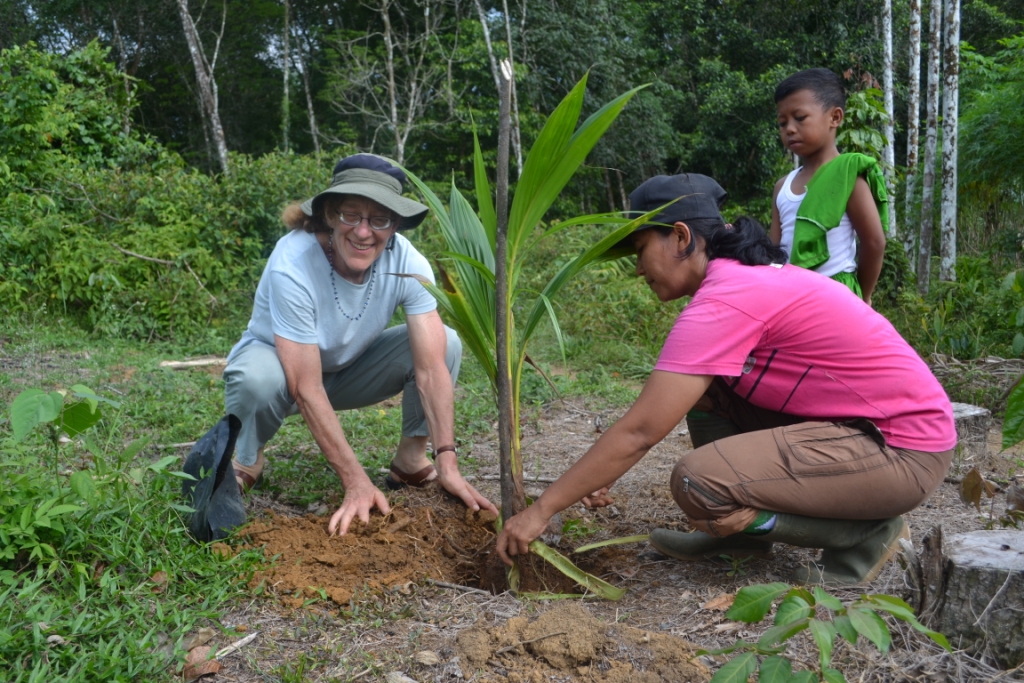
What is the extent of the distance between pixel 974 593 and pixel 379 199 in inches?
77.0

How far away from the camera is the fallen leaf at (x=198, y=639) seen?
2041 millimetres

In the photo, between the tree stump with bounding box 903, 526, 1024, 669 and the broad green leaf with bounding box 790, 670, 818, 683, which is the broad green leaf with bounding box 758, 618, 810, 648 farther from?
the tree stump with bounding box 903, 526, 1024, 669

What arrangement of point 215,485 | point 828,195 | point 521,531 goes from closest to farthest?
point 521,531 < point 215,485 < point 828,195

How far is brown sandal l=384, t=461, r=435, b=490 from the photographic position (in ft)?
10.7

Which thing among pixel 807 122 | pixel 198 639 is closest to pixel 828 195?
pixel 807 122

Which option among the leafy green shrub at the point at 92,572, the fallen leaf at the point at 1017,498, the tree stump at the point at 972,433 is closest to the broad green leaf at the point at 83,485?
the leafy green shrub at the point at 92,572

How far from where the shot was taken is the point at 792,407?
7.64 ft

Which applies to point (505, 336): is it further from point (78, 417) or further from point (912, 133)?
point (912, 133)

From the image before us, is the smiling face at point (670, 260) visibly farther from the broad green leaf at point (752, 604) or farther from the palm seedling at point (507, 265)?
the broad green leaf at point (752, 604)

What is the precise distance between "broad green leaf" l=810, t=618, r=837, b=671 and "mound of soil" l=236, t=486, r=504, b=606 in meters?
1.37

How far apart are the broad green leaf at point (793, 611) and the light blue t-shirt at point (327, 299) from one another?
174cm

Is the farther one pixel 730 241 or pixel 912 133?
pixel 912 133

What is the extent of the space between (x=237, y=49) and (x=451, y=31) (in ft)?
21.0

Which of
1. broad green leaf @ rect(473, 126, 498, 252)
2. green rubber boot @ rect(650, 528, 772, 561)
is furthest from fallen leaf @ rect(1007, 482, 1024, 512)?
broad green leaf @ rect(473, 126, 498, 252)
